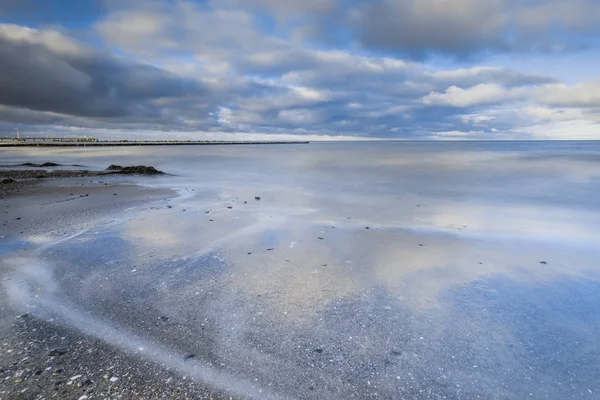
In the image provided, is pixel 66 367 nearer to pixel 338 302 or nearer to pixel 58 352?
pixel 58 352

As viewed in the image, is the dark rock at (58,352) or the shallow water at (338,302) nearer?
the shallow water at (338,302)

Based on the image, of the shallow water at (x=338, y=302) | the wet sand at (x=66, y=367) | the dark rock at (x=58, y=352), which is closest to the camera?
the wet sand at (x=66, y=367)

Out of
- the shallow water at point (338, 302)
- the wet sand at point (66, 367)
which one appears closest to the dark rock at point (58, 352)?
the wet sand at point (66, 367)

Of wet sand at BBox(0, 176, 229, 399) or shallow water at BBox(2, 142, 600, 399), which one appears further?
shallow water at BBox(2, 142, 600, 399)

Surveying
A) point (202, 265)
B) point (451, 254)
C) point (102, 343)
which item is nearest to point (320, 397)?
point (102, 343)

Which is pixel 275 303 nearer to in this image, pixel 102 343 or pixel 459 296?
pixel 102 343

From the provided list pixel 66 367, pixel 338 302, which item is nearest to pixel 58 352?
pixel 66 367

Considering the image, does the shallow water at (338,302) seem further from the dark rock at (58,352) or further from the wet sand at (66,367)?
the dark rock at (58,352)

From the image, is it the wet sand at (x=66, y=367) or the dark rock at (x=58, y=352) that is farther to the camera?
the dark rock at (x=58, y=352)

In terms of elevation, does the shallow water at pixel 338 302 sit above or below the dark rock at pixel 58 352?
above

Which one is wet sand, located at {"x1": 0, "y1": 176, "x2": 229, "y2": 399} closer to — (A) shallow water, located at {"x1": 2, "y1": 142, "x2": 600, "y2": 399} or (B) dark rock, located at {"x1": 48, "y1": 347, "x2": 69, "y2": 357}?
(B) dark rock, located at {"x1": 48, "y1": 347, "x2": 69, "y2": 357}

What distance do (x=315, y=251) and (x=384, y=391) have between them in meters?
4.01

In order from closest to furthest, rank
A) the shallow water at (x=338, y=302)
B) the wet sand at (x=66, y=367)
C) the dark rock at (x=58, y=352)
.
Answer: the wet sand at (x=66, y=367) < the shallow water at (x=338, y=302) < the dark rock at (x=58, y=352)

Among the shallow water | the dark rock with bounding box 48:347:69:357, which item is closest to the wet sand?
the dark rock with bounding box 48:347:69:357
